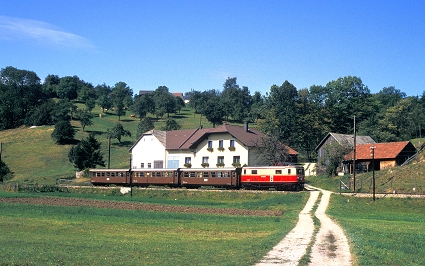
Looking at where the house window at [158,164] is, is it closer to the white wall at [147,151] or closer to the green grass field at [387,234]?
the white wall at [147,151]

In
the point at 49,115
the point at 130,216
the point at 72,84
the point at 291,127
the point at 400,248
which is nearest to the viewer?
the point at 400,248

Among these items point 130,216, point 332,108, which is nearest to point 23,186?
point 130,216

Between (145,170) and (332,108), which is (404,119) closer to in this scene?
(332,108)

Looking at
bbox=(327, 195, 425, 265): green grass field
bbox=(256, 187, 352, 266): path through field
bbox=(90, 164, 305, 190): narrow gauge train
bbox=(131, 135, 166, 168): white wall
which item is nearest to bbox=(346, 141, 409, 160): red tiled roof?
bbox=(90, 164, 305, 190): narrow gauge train

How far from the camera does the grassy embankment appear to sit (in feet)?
49.9

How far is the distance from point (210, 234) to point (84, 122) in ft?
312

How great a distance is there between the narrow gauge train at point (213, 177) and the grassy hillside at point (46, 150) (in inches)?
509

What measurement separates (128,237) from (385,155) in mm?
49971

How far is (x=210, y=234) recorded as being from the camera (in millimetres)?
23031

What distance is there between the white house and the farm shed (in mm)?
10179

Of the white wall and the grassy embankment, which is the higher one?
the white wall

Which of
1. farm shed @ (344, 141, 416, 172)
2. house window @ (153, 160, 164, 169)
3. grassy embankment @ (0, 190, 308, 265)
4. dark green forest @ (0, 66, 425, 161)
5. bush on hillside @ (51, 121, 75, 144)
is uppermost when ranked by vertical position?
dark green forest @ (0, 66, 425, 161)

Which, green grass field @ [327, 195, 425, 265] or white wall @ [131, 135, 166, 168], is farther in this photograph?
white wall @ [131, 135, 166, 168]

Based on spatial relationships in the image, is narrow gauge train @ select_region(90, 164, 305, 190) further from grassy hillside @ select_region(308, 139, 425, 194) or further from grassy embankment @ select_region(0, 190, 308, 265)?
grassy embankment @ select_region(0, 190, 308, 265)
